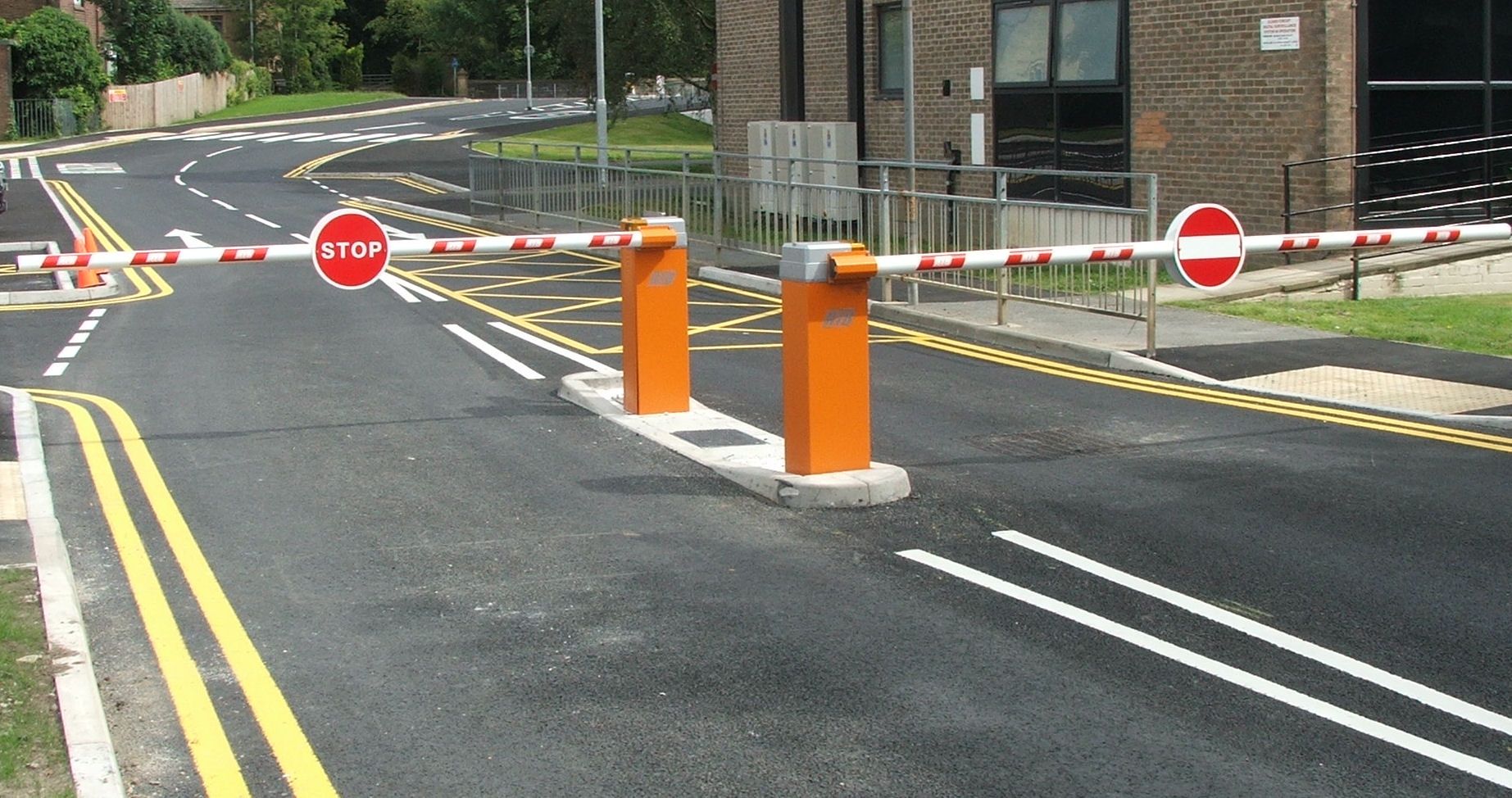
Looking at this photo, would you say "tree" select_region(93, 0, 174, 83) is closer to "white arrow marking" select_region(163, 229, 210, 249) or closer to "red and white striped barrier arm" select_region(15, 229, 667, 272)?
"white arrow marking" select_region(163, 229, 210, 249)

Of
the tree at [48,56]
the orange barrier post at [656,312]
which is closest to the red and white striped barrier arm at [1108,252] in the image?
the orange barrier post at [656,312]

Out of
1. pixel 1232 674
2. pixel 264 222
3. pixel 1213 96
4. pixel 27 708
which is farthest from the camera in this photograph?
pixel 264 222

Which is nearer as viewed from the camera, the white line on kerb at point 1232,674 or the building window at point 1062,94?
the white line on kerb at point 1232,674

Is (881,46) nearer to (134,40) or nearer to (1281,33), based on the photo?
(1281,33)

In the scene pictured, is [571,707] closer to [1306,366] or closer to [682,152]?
[1306,366]

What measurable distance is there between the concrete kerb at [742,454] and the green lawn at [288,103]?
6716 centimetres

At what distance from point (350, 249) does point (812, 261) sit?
2.96 metres

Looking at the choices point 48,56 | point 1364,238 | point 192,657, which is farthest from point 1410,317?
point 48,56

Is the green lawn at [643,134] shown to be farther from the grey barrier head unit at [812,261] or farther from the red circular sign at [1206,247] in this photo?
the grey barrier head unit at [812,261]

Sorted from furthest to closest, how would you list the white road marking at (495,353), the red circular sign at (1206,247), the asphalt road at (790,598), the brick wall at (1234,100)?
the brick wall at (1234,100) → the white road marking at (495,353) → the red circular sign at (1206,247) → the asphalt road at (790,598)

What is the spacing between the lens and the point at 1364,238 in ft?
34.3

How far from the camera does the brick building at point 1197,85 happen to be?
792 inches

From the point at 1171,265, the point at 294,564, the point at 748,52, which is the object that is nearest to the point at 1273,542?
the point at 1171,265

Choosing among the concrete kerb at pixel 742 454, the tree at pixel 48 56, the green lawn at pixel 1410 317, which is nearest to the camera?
the concrete kerb at pixel 742 454
